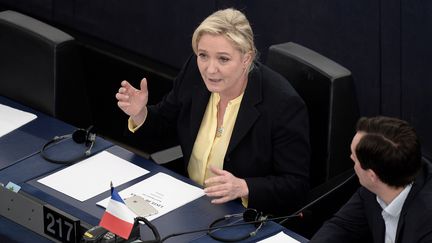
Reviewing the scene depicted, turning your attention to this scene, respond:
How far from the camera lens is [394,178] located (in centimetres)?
348

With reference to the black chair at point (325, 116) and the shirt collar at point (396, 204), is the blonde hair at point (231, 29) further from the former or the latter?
the shirt collar at point (396, 204)

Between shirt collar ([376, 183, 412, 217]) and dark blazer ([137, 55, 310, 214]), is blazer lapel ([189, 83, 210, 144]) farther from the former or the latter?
shirt collar ([376, 183, 412, 217])

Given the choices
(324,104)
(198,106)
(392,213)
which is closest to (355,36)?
(324,104)

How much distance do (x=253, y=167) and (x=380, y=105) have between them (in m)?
1.27

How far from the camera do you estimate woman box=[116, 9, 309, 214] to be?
4.04 meters

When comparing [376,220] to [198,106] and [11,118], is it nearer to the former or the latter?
[198,106]

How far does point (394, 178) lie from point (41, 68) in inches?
77.8

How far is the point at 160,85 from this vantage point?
6211mm

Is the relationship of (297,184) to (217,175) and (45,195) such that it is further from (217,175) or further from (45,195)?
(45,195)

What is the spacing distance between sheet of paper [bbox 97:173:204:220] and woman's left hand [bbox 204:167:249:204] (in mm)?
105

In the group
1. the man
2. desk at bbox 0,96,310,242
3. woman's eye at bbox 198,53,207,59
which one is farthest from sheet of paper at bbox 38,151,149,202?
the man

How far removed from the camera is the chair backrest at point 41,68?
15.7 ft

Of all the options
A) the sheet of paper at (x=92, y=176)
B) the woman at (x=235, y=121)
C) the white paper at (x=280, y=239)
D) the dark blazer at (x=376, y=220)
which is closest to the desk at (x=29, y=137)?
the sheet of paper at (x=92, y=176)

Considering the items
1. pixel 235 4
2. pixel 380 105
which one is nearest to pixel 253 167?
pixel 380 105
